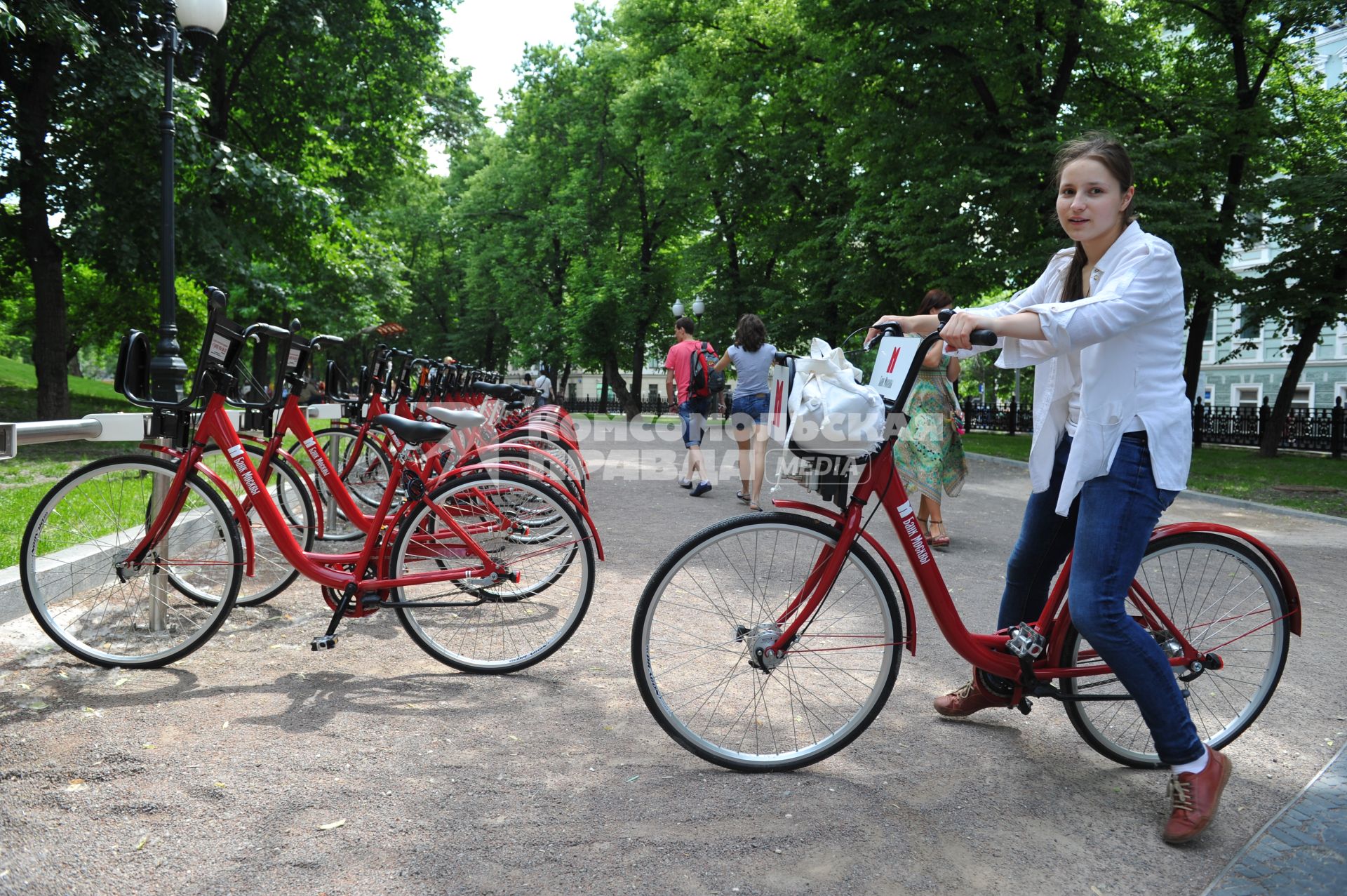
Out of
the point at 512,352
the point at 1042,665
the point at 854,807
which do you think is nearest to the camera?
the point at 854,807

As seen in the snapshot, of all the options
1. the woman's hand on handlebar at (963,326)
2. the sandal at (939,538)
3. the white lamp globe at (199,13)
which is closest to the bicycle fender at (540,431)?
the sandal at (939,538)

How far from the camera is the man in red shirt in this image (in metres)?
10.7

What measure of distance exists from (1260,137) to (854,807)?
17.9 meters

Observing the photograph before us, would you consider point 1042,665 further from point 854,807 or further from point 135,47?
point 135,47

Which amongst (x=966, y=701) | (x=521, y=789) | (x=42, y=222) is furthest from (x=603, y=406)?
(x=521, y=789)

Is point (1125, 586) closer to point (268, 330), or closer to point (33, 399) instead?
point (268, 330)

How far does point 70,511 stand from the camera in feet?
13.1

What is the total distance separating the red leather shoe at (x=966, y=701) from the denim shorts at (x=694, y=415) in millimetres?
7049

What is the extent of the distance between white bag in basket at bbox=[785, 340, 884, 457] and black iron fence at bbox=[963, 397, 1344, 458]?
18290mm

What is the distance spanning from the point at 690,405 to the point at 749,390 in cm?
114

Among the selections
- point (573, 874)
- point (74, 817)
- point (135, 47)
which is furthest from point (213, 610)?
point (135, 47)

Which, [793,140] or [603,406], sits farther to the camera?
[603,406]

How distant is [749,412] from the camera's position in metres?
9.69

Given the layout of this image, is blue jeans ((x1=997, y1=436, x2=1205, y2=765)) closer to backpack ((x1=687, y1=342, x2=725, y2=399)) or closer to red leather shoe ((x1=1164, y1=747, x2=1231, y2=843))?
red leather shoe ((x1=1164, y1=747, x2=1231, y2=843))
